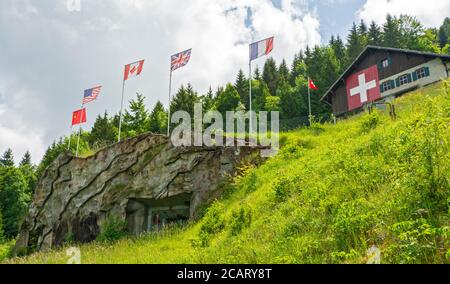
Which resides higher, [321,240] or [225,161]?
[225,161]

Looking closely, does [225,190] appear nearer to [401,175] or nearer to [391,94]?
[401,175]

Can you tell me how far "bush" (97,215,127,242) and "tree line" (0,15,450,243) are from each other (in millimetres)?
24979

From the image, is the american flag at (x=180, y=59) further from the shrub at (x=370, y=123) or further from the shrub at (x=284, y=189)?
the shrub at (x=284, y=189)

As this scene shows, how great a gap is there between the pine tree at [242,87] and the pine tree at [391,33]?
3125 centimetres

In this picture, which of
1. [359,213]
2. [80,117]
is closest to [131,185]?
[80,117]

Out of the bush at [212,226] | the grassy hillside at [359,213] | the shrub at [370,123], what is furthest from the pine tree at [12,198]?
the shrub at [370,123]

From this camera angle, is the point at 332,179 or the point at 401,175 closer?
the point at 401,175

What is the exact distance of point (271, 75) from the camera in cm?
8725

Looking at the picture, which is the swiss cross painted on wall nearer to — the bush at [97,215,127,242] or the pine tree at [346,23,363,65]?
the bush at [97,215,127,242]

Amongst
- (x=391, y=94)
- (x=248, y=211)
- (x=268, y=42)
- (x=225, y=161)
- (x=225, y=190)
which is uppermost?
(x=268, y=42)

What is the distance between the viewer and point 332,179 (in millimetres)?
10461

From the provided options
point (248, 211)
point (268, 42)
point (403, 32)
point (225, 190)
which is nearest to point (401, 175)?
Result: point (248, 211)

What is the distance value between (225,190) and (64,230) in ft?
38.1

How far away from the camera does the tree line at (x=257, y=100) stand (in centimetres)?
6112
